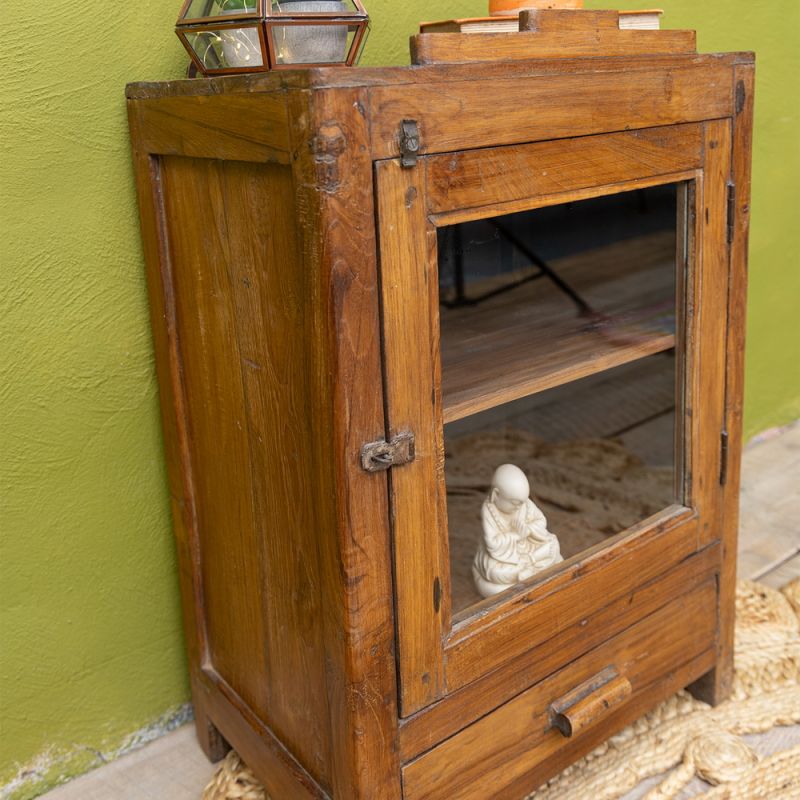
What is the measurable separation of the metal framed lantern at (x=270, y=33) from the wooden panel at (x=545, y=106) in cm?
21

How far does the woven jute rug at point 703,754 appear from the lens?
1.29 meters

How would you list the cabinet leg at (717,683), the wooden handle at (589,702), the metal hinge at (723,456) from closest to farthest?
1. the wooden handle at (589,702)
2. the metal hinge at (723,456)
3. the cabinet leg at (717,683)

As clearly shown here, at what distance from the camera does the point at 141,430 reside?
52.5 inches

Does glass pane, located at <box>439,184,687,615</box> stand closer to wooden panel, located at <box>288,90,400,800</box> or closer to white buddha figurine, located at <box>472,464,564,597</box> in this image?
white buddha figurine, located at <box>472,464,564,597</box>

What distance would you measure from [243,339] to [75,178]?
34cm

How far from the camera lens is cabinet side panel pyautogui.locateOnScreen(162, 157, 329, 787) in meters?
0.98

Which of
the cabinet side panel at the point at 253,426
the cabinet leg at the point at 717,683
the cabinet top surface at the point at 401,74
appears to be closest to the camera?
the cabinet top surface at the point at 401,74

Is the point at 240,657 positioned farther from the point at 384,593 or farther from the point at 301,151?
the point at 301,151

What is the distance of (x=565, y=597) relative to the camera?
117 cm

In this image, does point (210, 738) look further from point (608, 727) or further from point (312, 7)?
point (312, 7)

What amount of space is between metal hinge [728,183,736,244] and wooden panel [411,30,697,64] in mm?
176

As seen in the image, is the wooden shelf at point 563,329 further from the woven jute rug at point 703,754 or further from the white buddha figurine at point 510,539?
the woven jute rug at point 703,754

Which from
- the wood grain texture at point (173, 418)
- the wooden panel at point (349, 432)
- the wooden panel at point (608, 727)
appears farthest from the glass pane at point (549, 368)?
the wood grain texture at point (173, 418)

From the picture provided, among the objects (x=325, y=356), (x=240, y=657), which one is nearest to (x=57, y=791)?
Result: (x=240, y=657)
